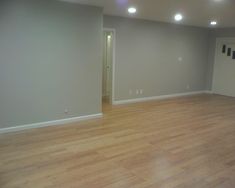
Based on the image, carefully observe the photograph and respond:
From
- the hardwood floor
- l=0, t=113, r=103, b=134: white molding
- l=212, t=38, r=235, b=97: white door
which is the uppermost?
l=212, t=38, r=235, b=97: white door

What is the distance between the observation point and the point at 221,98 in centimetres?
841

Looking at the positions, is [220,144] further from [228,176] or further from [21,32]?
[21,32]

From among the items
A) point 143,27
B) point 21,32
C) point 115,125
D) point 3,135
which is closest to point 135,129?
point 115,125

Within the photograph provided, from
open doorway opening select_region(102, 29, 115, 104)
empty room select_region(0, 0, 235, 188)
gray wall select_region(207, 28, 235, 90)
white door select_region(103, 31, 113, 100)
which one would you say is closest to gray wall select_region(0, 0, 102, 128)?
empty room select_region(0, 0, 235, 188)

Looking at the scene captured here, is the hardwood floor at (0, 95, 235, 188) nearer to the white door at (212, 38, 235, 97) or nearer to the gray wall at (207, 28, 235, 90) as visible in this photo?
the white door at (212, 38, 235, 97)

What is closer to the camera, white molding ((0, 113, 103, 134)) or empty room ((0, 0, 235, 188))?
empty room ((0, 0, 235, 188))

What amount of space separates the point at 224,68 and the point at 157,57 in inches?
122

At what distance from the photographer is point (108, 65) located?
285 inches

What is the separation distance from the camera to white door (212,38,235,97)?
8.66m

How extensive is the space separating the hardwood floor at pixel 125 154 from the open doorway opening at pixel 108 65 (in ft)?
4.54

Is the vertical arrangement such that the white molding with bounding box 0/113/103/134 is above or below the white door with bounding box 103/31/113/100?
below

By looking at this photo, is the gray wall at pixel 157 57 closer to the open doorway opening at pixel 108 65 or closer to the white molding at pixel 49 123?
the open doorway opening at pixel 108 65

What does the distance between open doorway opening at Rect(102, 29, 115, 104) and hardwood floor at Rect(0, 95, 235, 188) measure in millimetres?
1384

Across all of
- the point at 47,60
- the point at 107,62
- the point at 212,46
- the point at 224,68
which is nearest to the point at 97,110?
the point at 47,60
